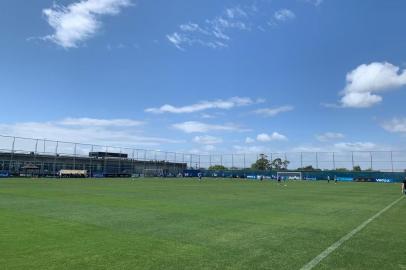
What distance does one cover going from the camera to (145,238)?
9633mm

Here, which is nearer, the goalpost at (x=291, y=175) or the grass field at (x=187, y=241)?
the grass field at (x=187, y=241)

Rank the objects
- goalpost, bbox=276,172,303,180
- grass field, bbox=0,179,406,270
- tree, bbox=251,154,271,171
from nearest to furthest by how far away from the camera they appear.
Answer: grass field, bbox=0,179,406,270 < goalpost, bbox=276,172,303,180 < tree, bbox=251,154,271,171

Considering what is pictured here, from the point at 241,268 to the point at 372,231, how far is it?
22.2ft

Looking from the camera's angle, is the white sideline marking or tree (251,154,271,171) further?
tree (251,154,271,171)

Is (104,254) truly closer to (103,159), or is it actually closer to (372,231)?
(372,231)

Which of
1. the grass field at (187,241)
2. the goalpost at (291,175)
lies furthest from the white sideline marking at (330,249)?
the goalpost at (291,175)

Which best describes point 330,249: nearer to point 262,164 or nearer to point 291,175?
point 291,175

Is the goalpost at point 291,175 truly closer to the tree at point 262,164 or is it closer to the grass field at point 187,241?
the tree at point 262,164

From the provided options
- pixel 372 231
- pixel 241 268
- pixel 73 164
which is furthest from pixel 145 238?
pixel 73 164

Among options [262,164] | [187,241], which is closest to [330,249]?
[187,241]

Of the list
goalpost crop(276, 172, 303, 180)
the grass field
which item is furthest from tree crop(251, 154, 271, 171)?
the grass field

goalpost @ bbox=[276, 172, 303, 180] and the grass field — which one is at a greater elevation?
goalpost @ bbox=[276, 172, 303, 180]

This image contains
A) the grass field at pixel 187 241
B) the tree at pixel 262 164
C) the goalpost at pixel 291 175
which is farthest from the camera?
the tree at pixel 262 164

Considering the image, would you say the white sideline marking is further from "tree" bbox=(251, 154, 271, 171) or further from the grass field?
"tree" bbox=(251, 154, 271, 171)
